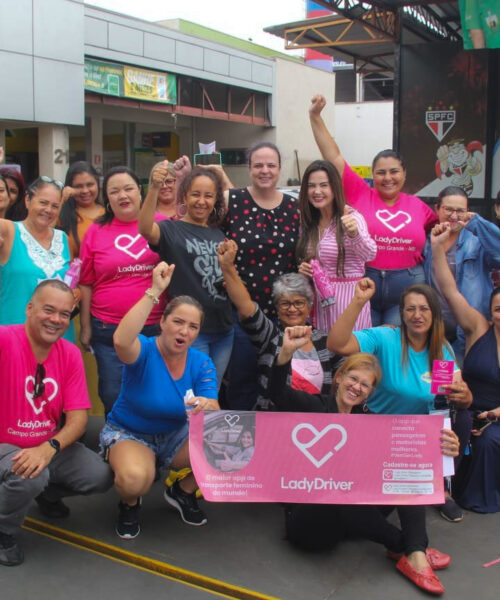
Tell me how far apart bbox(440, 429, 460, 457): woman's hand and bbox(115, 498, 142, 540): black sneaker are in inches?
61.4

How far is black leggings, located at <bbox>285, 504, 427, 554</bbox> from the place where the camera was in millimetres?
3166

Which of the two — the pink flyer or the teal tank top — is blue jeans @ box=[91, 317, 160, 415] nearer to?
the teal tank top

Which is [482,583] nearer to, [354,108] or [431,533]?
[431,533]

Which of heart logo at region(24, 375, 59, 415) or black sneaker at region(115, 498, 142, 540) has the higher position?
heart logo at region(24, 375, 59, 415)

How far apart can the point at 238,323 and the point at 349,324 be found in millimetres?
821

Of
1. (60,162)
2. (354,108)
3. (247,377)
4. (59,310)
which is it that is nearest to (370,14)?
(247,377)

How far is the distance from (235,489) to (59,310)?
4.03 feet

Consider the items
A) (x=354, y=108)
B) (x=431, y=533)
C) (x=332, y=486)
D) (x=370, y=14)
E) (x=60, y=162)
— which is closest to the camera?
(x=332, y=486)

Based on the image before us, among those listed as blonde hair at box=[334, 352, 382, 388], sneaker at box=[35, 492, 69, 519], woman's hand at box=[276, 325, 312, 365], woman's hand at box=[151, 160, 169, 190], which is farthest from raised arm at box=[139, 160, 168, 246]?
sneaker at box=[35, 492, 69, 519]

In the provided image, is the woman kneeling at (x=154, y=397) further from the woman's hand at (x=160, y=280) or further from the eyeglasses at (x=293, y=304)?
the eyeglasses at (x=293, y=304)

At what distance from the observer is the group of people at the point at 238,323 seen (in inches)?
131

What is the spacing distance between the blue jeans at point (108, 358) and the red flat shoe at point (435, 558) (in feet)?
5.91

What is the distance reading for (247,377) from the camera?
4.21 m

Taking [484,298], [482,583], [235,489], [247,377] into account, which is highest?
[484,298]
